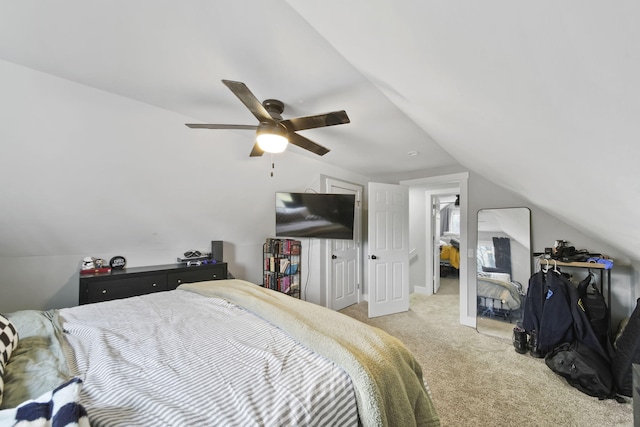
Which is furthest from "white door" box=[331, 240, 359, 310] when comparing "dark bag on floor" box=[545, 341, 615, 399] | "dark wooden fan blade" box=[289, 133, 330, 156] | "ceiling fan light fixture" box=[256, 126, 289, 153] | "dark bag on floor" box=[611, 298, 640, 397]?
"dark bag on floor" box=[611, 298, 640, 397]

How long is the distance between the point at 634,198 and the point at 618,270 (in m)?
2.57

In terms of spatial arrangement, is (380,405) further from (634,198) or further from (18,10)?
(18,10)

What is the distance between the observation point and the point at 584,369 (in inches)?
80.2

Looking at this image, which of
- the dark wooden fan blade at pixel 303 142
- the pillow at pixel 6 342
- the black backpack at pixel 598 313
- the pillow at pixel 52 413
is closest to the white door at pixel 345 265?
the dark wooden fan blade at pixel 303 142

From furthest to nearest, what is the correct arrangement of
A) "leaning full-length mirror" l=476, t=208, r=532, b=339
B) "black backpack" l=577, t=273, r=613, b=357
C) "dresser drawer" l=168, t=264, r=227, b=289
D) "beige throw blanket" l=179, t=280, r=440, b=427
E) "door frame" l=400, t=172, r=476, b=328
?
"door frame" l=400, t=172, r=476, b=328 → "leaning full-length mirror" l=476, t=208, r=532, b=339 → "dresser drawer" l=168, t=264, r=227, b=289 → "black backpack" l=577, t=273, r=613, b=357 → "beige throw blanket" l=179, t=280, r=440, b=427

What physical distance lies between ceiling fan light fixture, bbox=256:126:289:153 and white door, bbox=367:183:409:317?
2263 mm

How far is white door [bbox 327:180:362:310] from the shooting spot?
12.7ft

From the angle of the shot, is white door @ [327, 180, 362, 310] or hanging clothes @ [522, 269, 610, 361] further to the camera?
white door @ [327, 180, 362, 310]

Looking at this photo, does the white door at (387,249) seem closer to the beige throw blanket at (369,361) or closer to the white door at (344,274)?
the white door at (344,274)

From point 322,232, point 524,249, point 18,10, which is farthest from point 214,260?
point 524,249

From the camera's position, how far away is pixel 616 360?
204cm

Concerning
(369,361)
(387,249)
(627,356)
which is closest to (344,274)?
(387,249)

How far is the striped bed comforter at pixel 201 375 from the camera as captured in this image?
30.8 inches

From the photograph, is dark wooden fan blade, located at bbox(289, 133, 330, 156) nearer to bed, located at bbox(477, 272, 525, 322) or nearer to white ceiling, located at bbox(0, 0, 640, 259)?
white ceiling, located at bbox(0, 0, 640, 259)
